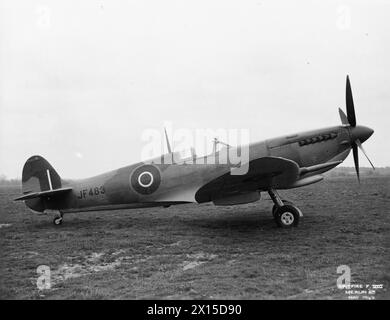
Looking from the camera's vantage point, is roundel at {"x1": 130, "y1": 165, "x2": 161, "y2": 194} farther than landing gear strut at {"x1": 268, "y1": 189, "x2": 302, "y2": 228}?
Yes

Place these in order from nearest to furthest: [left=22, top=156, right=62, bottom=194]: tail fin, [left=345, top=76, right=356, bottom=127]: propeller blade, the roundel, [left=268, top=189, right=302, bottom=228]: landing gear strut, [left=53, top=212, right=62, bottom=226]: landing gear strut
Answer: [left=268, top=189, right=302, bottom=228]: landing gear strut < [left=345, top=76, right=356, bottom=127]: propeller blade < the roundel < [left=53, top=212, right=62, bottom=226]: landing gear strut < [left=22, top=156, right=62, bottom=194]: tail fin

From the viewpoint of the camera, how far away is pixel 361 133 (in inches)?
309

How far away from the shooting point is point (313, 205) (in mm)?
10883

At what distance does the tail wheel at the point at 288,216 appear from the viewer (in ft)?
24.2

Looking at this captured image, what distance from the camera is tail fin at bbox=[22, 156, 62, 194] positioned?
8.94 metres

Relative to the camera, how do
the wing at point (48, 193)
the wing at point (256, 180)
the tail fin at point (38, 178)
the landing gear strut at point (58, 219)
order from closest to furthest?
the wing at point (256, 180) → the wing at point (48, 193) → the landing gear strut at point (58, 219) → the tail fin at point (38, 178)

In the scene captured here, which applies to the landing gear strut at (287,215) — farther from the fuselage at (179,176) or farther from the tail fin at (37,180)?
the tail fin at (37,180)

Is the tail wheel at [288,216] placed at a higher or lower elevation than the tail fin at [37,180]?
lower

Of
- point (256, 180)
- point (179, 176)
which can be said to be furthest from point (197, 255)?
point (179, 176)

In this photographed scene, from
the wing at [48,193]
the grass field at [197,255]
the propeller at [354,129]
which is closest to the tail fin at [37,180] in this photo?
the wing at [48,193]

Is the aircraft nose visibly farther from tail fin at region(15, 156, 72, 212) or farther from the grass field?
tail fin at region(15, 156, 72, 212)

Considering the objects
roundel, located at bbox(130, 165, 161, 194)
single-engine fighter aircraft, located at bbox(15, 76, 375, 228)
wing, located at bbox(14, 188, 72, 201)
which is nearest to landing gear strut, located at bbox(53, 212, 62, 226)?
single-engine fighter aircraft, located at bbox(15, 76, 375, 228)

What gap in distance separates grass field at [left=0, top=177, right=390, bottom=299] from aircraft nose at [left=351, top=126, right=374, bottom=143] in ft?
6.32
